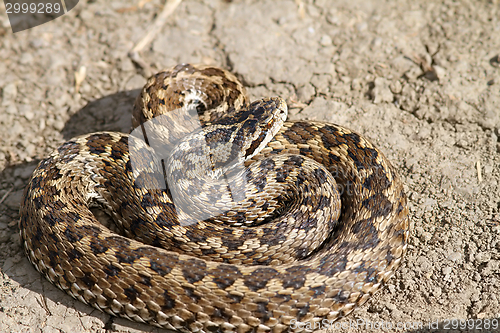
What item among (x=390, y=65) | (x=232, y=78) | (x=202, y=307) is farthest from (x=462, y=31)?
(x=202, y=307)

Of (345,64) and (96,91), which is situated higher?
(345,64)

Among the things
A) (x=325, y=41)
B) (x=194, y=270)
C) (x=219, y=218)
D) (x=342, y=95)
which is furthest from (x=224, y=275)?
(x=325, y=41)

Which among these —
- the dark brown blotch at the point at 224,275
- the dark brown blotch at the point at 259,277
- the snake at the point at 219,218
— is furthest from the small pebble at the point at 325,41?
the dark brown blotch at the point at 224,275

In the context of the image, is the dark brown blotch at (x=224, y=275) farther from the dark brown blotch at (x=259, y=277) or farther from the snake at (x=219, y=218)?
the dark brown blotch at (x=259, y=277)

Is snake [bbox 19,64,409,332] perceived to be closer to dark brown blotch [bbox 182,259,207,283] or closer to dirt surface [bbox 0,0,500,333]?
dark brown blotch [bbox 182,259,207,283]

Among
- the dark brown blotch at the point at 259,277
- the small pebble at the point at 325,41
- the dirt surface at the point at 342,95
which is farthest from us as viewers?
the small pebble at the point at 325,41

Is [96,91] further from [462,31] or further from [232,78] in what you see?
[462,31]
